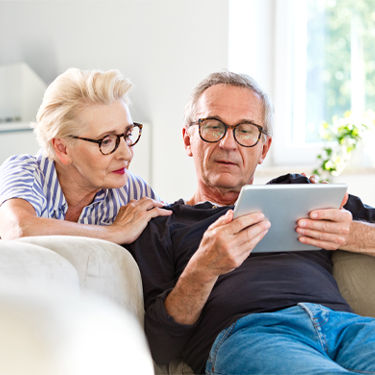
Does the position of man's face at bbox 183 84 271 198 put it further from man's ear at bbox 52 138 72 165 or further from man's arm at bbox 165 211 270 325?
man's arm at bbox 165 211 270 325

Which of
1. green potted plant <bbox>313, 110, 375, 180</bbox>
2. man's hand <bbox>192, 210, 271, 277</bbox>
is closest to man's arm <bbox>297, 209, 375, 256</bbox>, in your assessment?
man's hand <bbox>192, 210, 271, 277</bbox>

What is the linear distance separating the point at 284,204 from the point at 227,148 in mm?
556

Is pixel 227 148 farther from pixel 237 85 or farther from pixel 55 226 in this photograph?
pixel 55 226

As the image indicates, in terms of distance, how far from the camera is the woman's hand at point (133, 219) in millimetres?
1372

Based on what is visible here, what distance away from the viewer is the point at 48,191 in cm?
160

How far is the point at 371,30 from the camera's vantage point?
2852 millimetres

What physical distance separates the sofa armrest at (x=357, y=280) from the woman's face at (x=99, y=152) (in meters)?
0.74

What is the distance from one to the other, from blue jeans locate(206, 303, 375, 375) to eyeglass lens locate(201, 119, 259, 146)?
1.97 feet

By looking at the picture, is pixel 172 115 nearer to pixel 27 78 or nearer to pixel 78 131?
pixel 27 78

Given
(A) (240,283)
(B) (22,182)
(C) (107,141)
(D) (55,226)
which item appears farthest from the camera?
(C) (107,141)

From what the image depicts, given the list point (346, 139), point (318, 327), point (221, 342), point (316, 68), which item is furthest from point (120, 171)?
point (316, 68)

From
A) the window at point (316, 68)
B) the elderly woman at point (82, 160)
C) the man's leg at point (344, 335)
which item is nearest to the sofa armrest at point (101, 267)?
the elderly woman at point (82, 160)

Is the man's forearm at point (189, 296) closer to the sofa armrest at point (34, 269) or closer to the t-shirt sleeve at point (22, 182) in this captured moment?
the sofa armrest at point (34, 269)

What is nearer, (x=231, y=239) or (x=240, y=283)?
(x=231, y=239)
